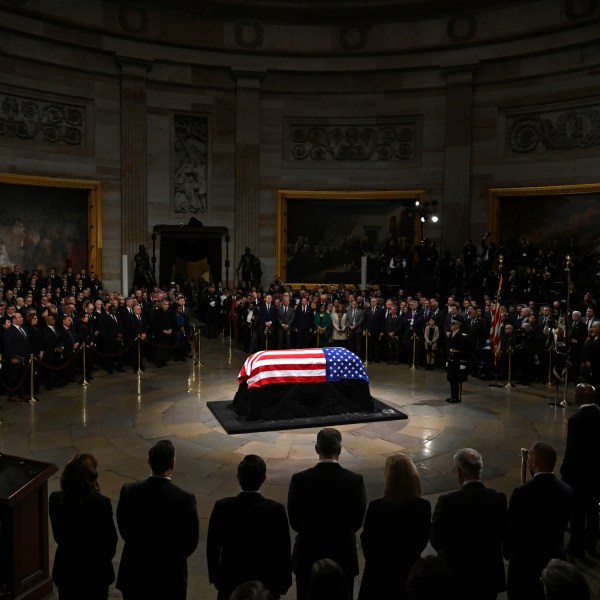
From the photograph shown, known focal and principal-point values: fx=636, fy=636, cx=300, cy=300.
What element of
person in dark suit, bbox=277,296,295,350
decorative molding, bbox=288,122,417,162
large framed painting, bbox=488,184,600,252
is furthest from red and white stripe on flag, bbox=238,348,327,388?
decorative molding, bbox=288,122,417,162

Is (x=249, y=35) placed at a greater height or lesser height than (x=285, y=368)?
greater

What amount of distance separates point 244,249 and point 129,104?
6930 mm

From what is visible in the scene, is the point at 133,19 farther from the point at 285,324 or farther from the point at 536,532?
the point at 536,532

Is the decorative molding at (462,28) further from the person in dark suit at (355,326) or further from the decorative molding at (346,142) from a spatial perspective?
the person in dark suit at (355,326)

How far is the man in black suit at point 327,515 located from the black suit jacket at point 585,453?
2705 millimetres

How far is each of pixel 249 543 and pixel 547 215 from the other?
21.2 metres

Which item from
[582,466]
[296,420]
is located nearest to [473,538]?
[582,466]

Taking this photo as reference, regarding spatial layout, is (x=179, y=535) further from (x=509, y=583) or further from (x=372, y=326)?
(x=372, y=326)

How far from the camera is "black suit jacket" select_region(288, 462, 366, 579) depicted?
164 inches

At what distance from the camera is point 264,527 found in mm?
3777

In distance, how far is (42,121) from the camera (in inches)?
879

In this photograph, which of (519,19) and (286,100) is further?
(286,100)

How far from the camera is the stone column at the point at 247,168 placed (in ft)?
83.5

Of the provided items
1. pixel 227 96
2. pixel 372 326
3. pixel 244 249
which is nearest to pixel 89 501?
pixel 372 326
